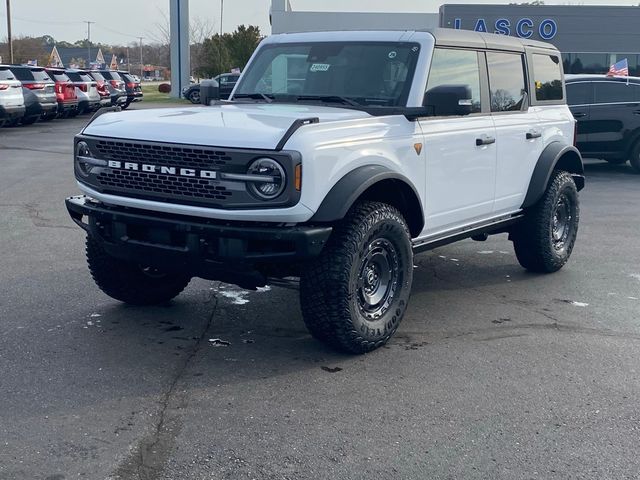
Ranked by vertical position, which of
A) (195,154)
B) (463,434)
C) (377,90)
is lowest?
(463,434)

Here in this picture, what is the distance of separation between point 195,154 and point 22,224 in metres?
5.38

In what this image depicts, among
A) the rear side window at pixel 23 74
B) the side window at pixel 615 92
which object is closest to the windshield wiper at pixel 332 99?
the side window at pixel 615 92

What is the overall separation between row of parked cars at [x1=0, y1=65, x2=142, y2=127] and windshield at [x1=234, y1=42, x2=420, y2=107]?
1724 centimetres

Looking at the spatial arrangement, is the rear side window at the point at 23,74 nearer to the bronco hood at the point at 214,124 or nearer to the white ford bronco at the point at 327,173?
the white ford bronco at the point at 327,173

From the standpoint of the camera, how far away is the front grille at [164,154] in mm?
4770

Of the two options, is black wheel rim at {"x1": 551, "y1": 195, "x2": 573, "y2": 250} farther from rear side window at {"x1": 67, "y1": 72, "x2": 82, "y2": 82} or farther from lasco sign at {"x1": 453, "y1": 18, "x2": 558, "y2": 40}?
lasco sign at {"x1": 453, "y1": 18, "x2": 558, "y2": 40}

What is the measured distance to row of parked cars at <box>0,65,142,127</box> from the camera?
22.4 meters

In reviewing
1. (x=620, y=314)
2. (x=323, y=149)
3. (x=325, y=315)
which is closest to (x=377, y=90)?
(x=323, y=149)

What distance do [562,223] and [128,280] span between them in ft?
13.1

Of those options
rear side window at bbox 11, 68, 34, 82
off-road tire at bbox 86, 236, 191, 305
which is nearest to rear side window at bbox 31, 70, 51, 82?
rear side window at bbox 11, 68, 34, 82

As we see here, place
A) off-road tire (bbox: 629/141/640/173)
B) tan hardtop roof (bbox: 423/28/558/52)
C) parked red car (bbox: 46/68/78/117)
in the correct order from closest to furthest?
tan hardtop roof (bbox: 423/28/558/52), off-road tire (bbox: 629/141/640/173), parked red car (bbox: 46/68/78/117)

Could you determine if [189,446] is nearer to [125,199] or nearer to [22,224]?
[125,199]

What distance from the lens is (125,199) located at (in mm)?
5172

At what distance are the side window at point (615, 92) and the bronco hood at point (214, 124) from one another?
10.5m
